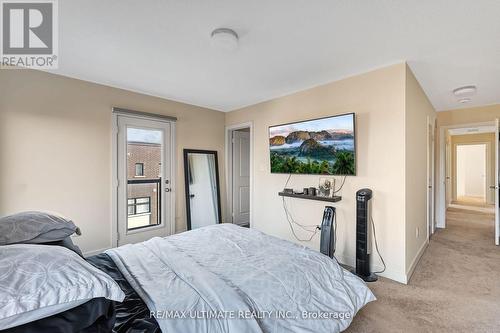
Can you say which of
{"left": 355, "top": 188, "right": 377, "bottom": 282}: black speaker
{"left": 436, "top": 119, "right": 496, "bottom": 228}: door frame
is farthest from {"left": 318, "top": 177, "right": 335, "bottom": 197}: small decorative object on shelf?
{"left": 436, "top": 119, "right": 496, "bottom": 228}: door frame

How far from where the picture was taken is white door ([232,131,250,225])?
492 centimetres

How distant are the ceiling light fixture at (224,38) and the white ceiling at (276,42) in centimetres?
5

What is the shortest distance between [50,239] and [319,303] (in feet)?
6.22

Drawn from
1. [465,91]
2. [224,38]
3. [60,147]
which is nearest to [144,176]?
[60,147]

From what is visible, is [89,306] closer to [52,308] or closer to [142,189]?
[52,308]

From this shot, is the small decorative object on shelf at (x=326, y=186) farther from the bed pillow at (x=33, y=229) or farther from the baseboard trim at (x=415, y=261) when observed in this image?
the bed pillow at (x=33, y=229)

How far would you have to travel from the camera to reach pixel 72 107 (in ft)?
9.96

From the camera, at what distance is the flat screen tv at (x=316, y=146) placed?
293cm

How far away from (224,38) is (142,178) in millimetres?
→ 2518

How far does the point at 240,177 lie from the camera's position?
5.02 metres

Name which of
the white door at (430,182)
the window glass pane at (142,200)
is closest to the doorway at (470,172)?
the white door at (430,182)

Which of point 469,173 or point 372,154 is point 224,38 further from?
point 469,173

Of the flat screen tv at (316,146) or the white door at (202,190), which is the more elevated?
the flat screen tv at (316,146)

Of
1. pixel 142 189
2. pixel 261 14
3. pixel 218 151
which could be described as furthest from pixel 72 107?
pixel 261 14
